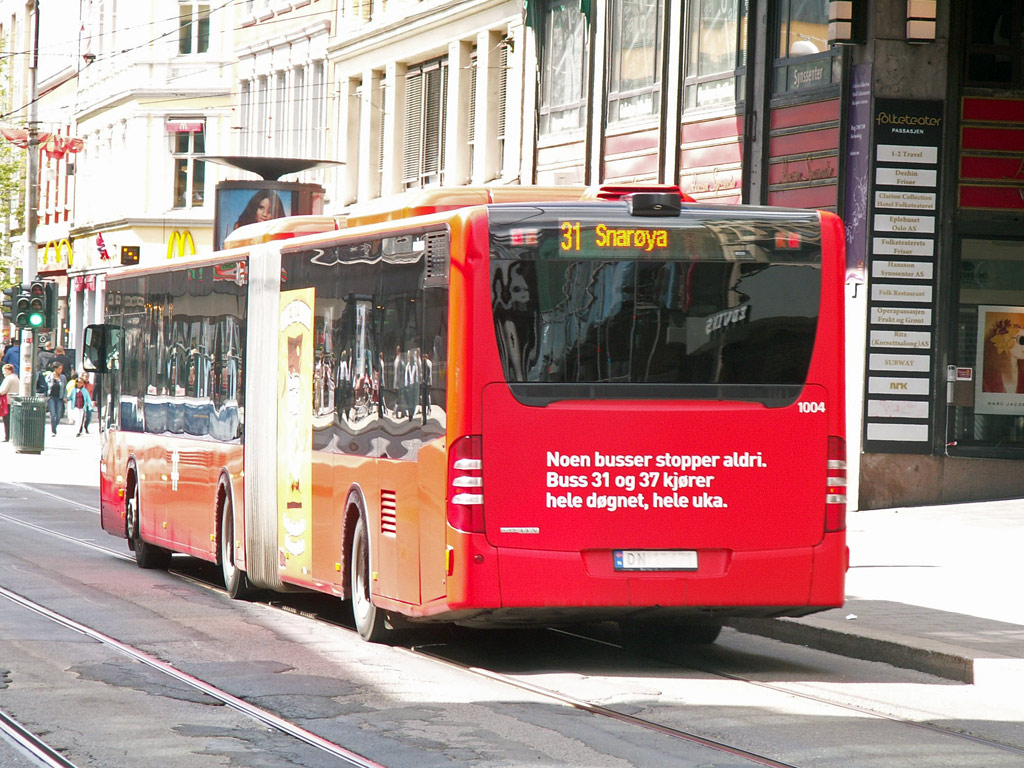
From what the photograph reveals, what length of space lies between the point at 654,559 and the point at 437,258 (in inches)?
78.8

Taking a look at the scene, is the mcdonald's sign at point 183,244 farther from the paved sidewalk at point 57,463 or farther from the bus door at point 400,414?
the bus door at point 400,414

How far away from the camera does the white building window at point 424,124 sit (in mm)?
36656

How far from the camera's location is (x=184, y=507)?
1641cm

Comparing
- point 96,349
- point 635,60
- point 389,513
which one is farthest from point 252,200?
point 389,513

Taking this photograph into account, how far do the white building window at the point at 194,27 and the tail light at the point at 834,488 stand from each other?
4580cm

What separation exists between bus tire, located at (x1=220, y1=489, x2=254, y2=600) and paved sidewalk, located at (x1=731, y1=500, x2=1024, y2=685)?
3904mm

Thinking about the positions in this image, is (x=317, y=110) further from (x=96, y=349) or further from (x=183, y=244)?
(x=96, y=349)

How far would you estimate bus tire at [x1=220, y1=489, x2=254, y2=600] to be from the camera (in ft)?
48.9

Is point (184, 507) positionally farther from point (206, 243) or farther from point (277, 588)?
point (206, 243)

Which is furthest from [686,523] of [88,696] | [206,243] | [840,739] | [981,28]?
[206,243]

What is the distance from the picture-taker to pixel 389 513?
11.5m

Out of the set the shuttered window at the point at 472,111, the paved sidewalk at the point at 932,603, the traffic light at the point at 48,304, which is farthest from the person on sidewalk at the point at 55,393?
the paved sidewalk at the point at 932,603

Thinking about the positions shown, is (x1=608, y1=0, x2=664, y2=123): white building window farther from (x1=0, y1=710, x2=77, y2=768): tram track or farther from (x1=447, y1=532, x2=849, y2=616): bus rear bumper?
(x1=0, y1=710, x2=77, y2=768): tram track

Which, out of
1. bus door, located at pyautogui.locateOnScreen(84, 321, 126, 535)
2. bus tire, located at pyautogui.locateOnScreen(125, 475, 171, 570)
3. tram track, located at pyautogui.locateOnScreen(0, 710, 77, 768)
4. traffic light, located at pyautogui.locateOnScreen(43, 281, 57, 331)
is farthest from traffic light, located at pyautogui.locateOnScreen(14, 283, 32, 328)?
tram track, located at pyautogui.locateOnScreen(0, 710, 77, 768)
